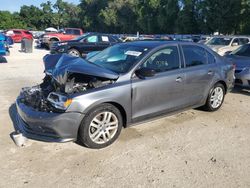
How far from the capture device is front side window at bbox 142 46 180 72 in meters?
4.99

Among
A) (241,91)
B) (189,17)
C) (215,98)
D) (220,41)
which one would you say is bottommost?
(241,91)

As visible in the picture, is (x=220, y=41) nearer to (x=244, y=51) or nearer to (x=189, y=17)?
(x=244, y=51)

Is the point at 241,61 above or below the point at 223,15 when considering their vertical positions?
below

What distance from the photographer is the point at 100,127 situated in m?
4.40

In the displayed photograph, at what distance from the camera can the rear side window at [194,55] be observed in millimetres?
5539

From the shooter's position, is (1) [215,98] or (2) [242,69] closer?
(1) [215,98]

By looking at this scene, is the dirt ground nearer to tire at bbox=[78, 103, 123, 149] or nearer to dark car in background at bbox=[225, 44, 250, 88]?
tire at bbox=[78, 103, 123, 149]

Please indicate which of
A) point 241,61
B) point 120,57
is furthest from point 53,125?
point 241,61

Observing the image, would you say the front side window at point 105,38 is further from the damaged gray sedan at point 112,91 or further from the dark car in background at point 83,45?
the damaged gray sedan at point 112,91

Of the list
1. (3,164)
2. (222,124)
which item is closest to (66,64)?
(3,164)

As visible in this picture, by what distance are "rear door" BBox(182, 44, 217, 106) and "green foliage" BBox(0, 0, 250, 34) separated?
34.7 metres

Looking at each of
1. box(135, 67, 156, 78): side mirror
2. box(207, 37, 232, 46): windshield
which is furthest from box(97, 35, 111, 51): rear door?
box(135, 67, 156, 78): side mirror

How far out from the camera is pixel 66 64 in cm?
481

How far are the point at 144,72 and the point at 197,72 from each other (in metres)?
1.44
